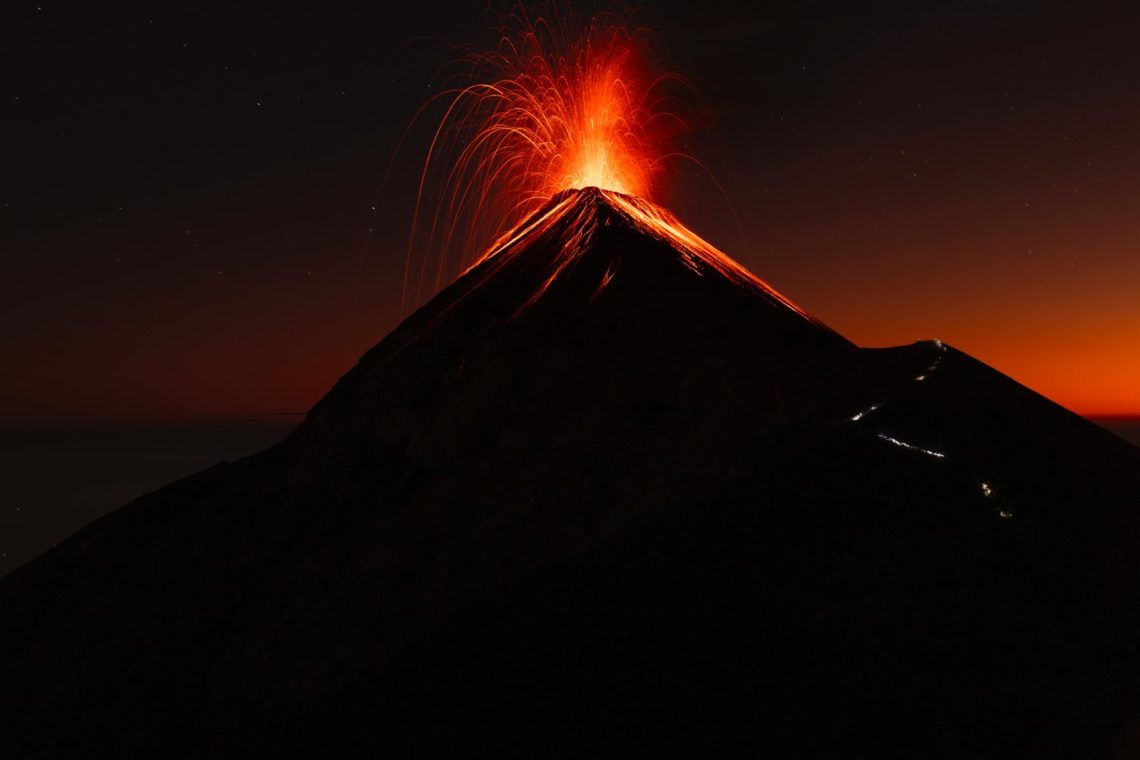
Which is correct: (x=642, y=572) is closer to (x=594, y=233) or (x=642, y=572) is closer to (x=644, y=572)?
(x=644, y=572)

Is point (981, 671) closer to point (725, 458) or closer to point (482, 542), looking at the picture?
point (725, 458)

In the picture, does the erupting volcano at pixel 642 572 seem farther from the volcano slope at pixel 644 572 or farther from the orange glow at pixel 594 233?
the orange glow at pixel 594 233

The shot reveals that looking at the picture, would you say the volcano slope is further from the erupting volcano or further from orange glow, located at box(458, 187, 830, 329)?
orange glow, located at box(458, 187, 830, 329)

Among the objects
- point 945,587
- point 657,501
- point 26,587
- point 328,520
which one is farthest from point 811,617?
point 26,587

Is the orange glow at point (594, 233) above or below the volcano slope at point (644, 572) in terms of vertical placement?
above

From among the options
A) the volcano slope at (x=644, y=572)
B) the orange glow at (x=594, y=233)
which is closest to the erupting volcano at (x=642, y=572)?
the volcano slope at (x=644, y=572)

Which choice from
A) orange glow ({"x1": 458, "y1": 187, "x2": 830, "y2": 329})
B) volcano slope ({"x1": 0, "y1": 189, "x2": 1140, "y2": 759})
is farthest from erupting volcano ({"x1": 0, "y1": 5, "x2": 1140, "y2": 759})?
orange glow ({"x1": 458, "y1": 187, "x2": 830, "y2": 329})

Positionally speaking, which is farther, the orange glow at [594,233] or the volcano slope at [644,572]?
the orange glow at [594,233]
